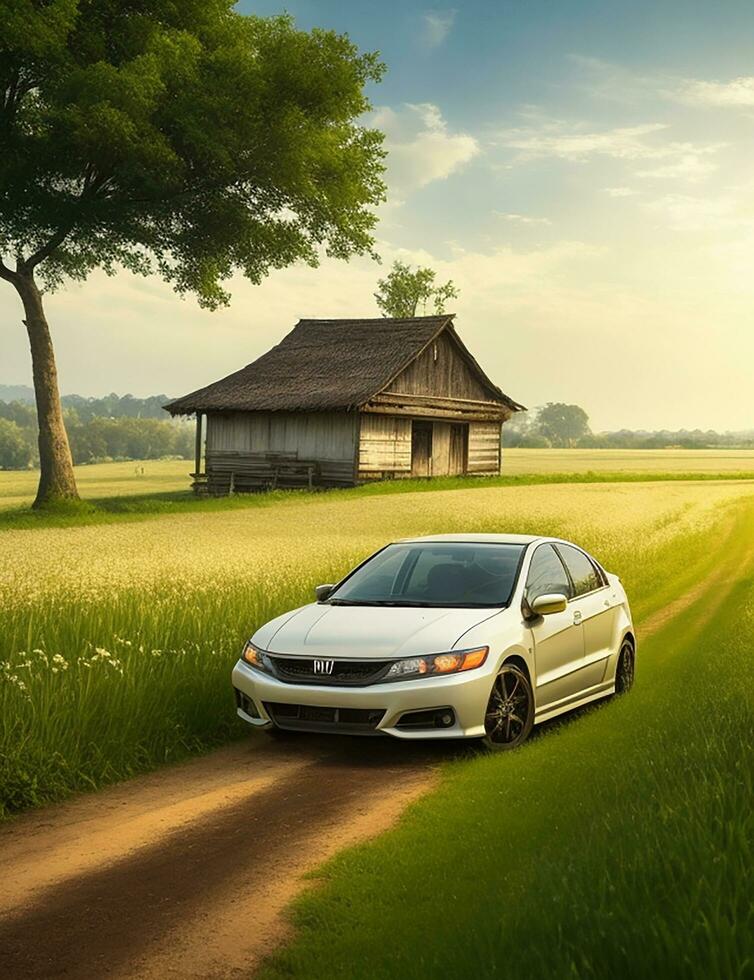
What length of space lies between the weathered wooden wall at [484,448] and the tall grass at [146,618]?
32.8 meters

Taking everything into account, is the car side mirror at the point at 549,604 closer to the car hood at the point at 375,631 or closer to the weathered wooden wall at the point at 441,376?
the car hood at the point at 375,631

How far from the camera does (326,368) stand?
57.0 meters

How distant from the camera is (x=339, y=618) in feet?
32.4

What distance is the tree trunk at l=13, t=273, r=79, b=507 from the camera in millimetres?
40281

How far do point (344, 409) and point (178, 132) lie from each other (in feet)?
48.9

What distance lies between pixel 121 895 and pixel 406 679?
315cm

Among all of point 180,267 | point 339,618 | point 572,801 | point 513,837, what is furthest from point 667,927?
point 180,267

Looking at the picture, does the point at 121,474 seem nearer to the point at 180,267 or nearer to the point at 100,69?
the point at 180,267

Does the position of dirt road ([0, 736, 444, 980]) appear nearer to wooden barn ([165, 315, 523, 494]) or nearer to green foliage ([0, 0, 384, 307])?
green foliage ([0, 0, 384, 307])

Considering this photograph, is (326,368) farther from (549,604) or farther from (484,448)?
(549,604)

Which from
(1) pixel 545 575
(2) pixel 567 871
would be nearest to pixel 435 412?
(1) pixel 545 575

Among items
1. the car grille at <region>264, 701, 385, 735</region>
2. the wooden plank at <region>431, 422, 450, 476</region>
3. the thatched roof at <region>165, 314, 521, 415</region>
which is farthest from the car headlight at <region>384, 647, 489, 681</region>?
the wooden plank at <region>431, 422, 450, 476</region>

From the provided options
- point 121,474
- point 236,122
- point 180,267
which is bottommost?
point 121,474

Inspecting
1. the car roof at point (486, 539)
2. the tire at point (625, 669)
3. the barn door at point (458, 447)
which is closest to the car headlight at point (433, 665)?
the car roof at point (486, 539)
